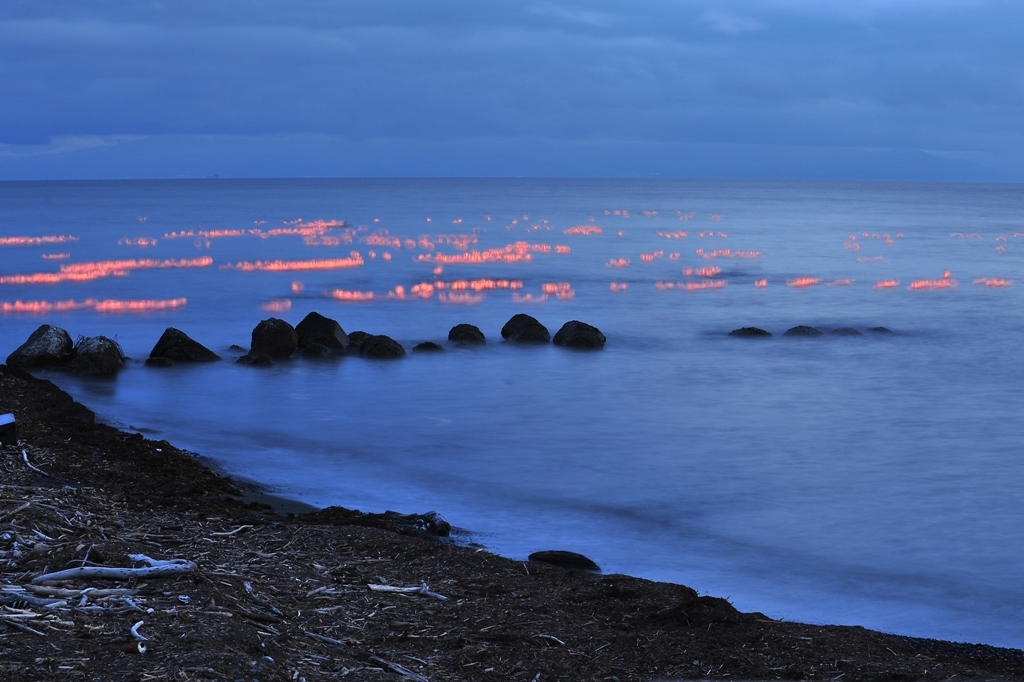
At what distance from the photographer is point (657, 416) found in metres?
17.0

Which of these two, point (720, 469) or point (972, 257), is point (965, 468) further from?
point (972, 257)

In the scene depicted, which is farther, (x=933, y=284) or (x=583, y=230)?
(x=583, y=230)

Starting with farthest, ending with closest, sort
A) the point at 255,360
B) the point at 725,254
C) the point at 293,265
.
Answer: the point at 725,254, the point at 293,265, the point at 255,360

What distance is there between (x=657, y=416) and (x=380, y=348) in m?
6.49

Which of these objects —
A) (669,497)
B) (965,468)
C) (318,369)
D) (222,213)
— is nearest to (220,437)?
(318,369)

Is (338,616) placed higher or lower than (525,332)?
lower

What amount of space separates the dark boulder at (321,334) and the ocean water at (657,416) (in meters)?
0.76

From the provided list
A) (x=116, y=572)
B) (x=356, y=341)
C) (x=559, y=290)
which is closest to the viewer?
(x=116, y=572)

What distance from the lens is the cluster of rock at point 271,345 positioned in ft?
60.6

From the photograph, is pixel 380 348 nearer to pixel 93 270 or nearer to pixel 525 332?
pixel 525 332

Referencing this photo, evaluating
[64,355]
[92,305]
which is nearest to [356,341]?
[64,355]

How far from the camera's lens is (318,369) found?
1970cm

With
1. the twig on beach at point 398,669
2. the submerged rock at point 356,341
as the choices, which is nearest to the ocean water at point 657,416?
the submerged rock at point 356,341

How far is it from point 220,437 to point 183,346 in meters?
5.78
